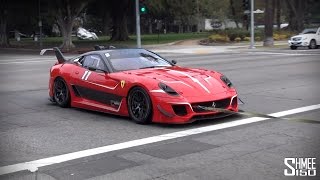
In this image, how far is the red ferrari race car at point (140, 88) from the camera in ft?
25.7

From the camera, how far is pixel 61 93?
10.1m

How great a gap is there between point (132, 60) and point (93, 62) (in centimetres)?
75

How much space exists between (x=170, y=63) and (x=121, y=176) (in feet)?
15.4

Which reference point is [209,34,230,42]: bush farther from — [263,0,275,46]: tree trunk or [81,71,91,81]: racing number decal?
[81,71,91,81]: racing number decal

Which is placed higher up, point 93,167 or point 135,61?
point 135,61

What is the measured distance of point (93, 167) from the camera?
5.68m

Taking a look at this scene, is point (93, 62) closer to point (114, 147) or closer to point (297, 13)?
point (114, 147)

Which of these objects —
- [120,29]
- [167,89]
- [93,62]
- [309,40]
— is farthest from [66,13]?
[167,89]

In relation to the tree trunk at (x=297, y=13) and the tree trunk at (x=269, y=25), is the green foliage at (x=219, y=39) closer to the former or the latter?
the tree trunk at (x=269, y=25)

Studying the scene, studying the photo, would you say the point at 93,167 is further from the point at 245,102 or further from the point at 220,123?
the point at 245,102

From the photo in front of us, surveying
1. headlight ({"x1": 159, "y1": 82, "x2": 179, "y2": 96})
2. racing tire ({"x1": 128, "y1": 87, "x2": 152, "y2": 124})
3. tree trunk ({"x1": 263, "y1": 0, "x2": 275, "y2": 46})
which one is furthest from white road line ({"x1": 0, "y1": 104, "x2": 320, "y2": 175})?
tree trunk ({"x1": 263, "y1": 0, "x2": 275, "y2": 46})

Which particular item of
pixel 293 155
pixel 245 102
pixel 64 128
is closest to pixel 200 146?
pixel 293 155

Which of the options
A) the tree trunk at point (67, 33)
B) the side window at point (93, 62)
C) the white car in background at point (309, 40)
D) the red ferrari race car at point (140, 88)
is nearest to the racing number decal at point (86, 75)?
the red ferrari race car at point (140, 88)

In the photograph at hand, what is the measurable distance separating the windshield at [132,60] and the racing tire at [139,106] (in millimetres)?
874
